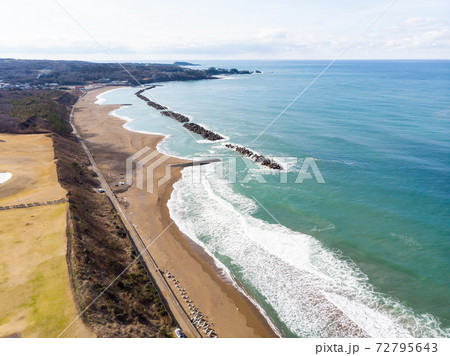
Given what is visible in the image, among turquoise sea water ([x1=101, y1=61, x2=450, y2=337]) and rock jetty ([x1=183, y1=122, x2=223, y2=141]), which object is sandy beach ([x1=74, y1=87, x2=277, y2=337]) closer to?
turquoise sea water ([x1=101, y1=61, x2=450, y2=337])

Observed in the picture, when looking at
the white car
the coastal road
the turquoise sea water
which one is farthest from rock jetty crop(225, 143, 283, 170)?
the white car

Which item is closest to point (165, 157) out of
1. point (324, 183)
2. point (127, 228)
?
point (127, 228)

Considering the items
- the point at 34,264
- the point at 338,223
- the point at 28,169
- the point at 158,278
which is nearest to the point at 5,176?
the point at 28,169

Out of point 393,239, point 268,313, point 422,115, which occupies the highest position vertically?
point 422,115

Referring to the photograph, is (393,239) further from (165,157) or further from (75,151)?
(75,151)

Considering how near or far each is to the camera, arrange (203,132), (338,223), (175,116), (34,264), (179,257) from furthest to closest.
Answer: (175,116)
(203,132)
(338,223)
(179,257)
(34,264)

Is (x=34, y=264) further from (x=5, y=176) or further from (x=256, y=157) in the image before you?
(x=256, y=157)
